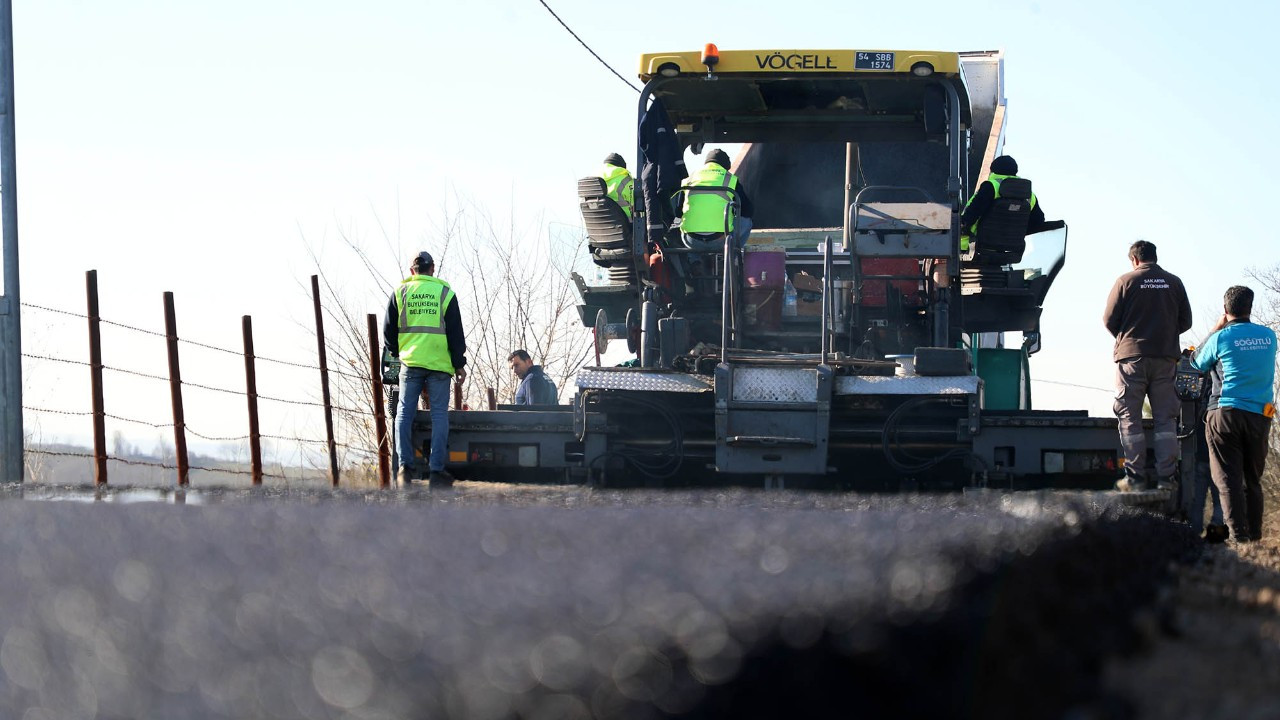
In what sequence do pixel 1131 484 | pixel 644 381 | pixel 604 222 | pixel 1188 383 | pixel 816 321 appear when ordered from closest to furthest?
pixel 1131 484, pixel 644 381, pixel 1188 383, pixel 604 222, pixel 816 321

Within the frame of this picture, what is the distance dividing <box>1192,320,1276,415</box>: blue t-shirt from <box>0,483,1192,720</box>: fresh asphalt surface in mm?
6266

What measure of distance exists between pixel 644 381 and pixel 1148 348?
283cm

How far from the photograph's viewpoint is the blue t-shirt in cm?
815

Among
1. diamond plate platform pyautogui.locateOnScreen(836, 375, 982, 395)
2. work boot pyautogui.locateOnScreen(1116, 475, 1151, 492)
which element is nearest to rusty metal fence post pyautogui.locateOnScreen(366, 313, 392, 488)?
diamond plate platform pyautogui.locateOnScreen(836, 375, 982, 395)

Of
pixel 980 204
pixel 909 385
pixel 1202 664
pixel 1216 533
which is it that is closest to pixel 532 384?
pixel 980 204

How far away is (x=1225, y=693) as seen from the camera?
4.90 ft

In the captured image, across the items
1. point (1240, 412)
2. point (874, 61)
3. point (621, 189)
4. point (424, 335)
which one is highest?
point (874, 61)

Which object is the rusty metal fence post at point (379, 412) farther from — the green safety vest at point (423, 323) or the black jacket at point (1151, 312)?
the black jacket at point (1151, 312)

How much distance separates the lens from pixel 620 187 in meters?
9.30

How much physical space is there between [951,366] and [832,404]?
686 millimetres

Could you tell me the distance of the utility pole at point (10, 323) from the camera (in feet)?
34.4

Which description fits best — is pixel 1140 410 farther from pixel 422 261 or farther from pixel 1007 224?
pixel 422 261

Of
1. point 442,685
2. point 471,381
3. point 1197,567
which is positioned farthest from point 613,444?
point 471,381

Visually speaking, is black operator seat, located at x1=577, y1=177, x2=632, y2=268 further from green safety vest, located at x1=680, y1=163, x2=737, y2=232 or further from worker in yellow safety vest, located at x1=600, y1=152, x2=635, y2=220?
green safety vest, located at x1=680, y1=163, x2=737, y2=232
